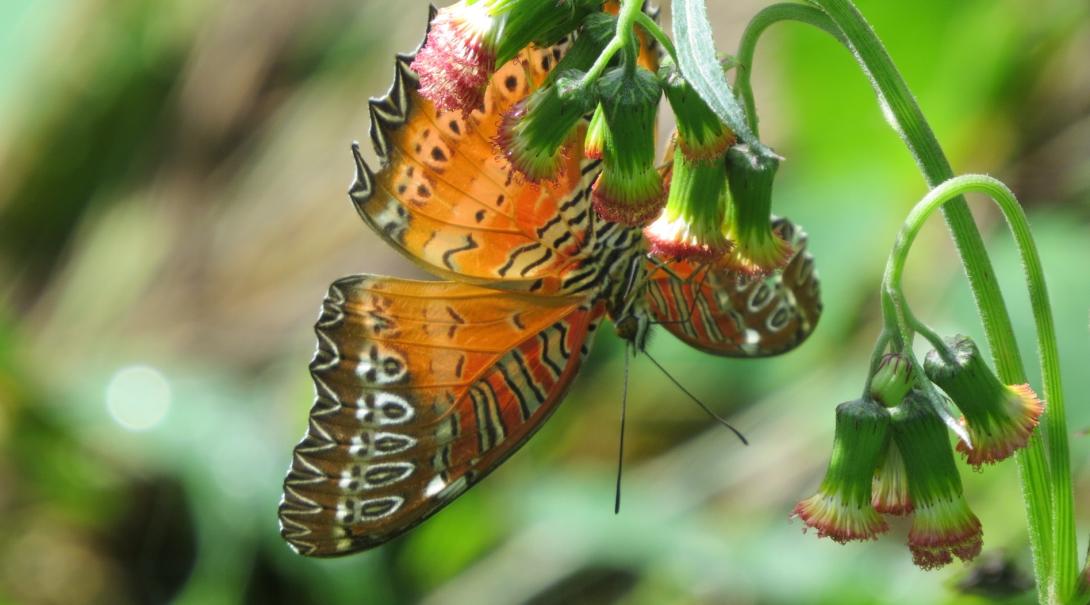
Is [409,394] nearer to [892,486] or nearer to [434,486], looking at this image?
[434,486]

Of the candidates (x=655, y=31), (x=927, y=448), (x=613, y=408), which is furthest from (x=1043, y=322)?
(x=613, y=408)

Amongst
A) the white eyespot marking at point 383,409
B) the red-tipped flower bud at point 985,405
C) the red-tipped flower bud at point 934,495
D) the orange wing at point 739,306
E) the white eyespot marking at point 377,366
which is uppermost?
the orange wing at point 739,306

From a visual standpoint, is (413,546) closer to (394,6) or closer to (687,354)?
(687,354)

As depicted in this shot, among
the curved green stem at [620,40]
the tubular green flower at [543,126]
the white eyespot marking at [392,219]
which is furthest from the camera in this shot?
the white eyespot marking at [392,219]

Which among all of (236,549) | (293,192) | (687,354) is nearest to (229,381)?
(236,549)

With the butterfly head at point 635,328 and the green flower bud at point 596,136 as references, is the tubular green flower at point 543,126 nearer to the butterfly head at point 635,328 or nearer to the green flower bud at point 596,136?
the green flower bud at point 596,136

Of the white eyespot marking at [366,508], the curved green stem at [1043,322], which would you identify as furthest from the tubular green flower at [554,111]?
the white eyespot marking at [366,508]
